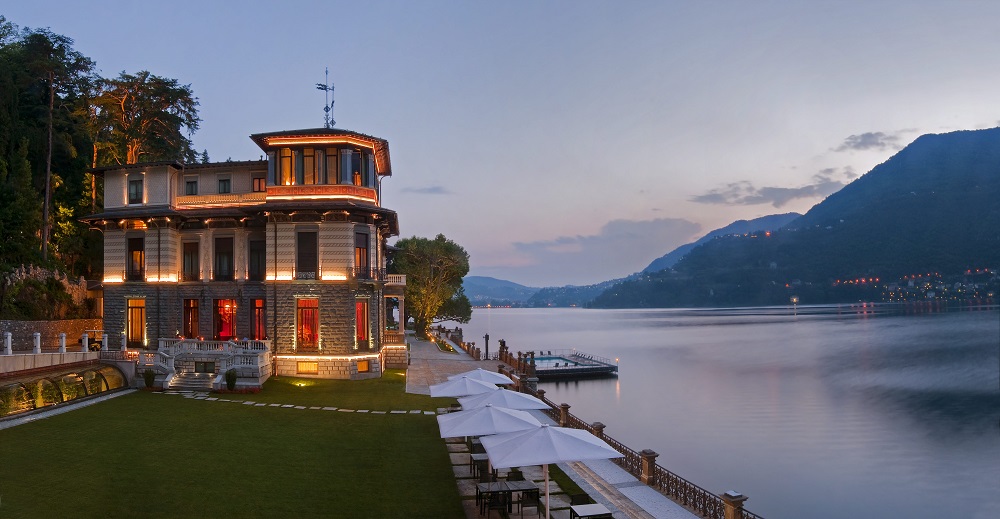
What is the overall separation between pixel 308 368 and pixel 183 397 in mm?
6876

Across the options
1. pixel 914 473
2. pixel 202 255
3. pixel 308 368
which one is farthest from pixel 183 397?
pixel 914 473

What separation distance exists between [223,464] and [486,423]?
7623 millimetres

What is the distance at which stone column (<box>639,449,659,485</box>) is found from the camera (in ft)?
58.9

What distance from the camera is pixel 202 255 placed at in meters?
35.9

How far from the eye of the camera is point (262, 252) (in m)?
35.4

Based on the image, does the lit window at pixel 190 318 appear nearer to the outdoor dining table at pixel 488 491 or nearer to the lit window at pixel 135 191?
the lit window at pixel 135 191

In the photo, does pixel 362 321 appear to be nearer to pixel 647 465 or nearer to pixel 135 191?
pixel 135 191

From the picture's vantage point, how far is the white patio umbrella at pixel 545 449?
12.2 m

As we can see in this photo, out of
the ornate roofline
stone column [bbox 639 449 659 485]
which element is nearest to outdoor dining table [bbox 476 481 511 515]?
stone column [bbox 639 449 659 485]

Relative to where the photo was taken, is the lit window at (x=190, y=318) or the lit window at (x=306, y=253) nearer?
the lit window at (x=306, y=253)

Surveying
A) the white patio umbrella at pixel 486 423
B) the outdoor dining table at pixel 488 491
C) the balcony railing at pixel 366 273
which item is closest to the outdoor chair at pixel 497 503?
the outdoor dining table at pixel 488 491

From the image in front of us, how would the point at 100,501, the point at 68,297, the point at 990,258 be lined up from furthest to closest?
the point at 990,258 < the point at 68,297 < the point at 100,501

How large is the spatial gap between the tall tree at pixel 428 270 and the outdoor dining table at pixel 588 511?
53899 millimetres

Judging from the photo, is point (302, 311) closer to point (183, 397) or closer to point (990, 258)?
point (183, 397)
